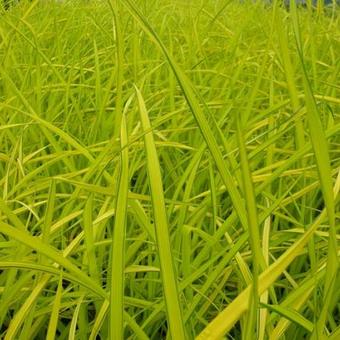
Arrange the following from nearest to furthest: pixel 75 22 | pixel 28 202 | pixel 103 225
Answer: pixel 103 225 < pixel 28 202 < pixel 75 22

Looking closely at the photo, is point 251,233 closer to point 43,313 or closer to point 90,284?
point 90,284

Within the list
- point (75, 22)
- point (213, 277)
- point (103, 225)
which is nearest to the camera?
point (213, 277)

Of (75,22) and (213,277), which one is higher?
(75,22)

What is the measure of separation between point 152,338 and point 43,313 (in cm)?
10

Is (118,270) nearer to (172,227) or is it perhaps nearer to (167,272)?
(167,272)

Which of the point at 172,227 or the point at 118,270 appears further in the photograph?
the point at 172,227

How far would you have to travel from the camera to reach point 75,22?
160cm

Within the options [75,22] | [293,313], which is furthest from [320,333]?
[75,22]

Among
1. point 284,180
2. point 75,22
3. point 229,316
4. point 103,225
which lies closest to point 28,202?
point 103,225

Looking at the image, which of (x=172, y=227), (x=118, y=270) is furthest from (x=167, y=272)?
(x=172, y=227)

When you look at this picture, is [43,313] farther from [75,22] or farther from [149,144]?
[75,22]

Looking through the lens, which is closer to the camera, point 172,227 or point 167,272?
point 167,272

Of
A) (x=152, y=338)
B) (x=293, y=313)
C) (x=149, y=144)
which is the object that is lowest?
(x=152, y=338)

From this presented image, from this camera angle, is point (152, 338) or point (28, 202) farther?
point (28, 202)
